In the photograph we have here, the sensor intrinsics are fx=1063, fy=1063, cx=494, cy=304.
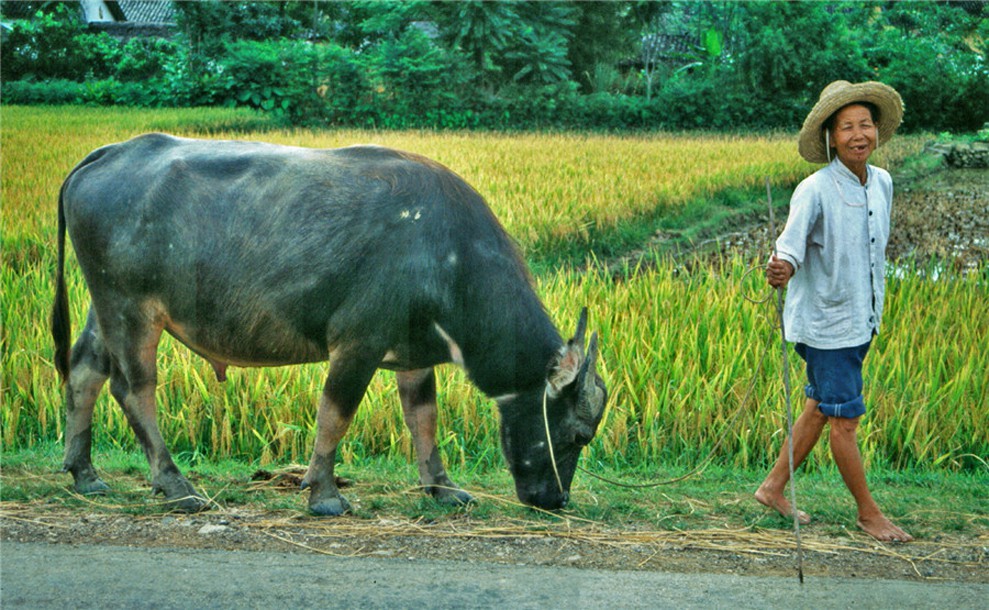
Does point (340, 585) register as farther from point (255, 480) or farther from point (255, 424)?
point (255, 424)

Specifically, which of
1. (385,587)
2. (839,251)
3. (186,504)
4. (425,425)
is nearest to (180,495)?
(186,504)

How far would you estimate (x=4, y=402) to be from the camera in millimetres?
4477

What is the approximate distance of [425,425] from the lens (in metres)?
3.49

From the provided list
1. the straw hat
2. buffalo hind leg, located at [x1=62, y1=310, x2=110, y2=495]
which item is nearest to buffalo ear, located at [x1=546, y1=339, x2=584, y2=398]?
the straw hat

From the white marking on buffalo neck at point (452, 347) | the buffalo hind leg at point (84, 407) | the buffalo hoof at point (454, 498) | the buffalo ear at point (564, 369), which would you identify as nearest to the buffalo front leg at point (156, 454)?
the buffalo hind leg at point (84, 407)

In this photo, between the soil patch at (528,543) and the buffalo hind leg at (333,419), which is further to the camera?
the buffalo hind leg at (333,419)

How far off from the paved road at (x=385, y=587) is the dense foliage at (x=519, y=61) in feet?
28.1

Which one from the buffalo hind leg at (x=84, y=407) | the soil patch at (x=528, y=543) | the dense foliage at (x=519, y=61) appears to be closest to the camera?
the soil patch at (x=528, y=543)

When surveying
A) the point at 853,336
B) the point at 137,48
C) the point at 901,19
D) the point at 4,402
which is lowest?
the point at 4,402

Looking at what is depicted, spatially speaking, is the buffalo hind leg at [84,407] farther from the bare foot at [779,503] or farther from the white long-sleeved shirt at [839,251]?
the white long-sleeved shirt at [839,251]

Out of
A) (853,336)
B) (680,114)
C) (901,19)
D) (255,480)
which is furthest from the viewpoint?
(680,114)

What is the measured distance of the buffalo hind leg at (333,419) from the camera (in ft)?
10.5

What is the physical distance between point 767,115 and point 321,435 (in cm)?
1496

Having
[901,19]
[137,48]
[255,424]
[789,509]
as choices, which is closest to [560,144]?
[137,48]
